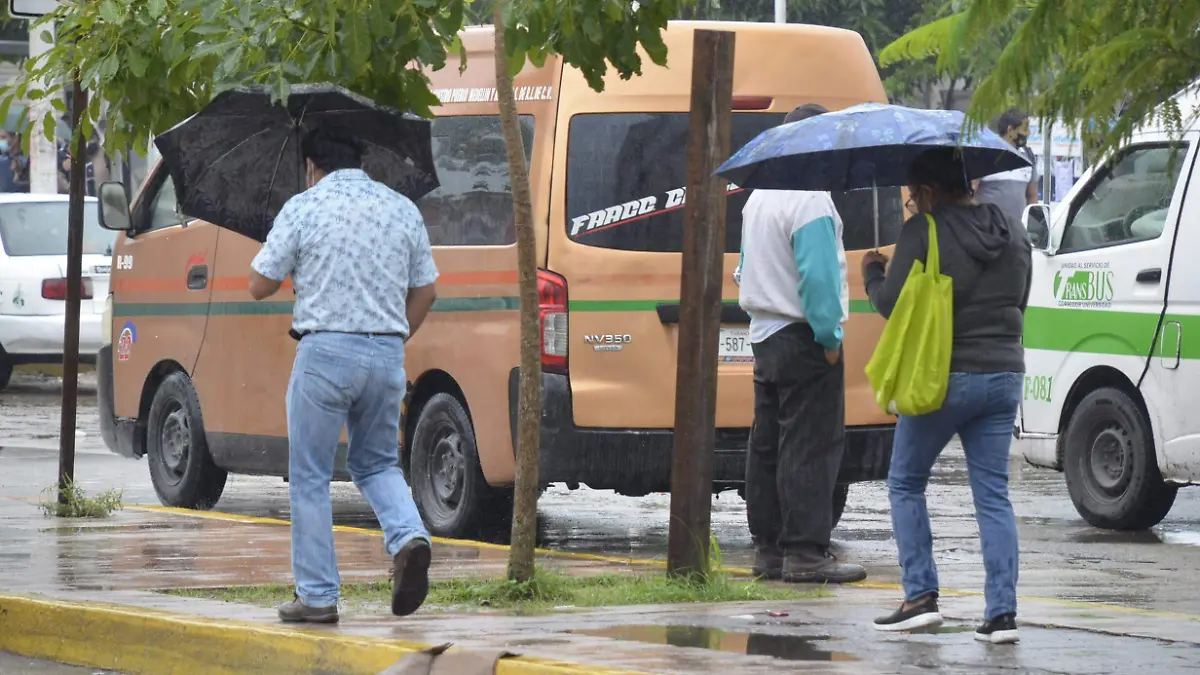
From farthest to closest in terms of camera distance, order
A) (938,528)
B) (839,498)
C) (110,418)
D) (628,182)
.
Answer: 1. (110,418)
2. (938,528)
3. (839,498)
4. (628,182)

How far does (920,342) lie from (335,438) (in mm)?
1924

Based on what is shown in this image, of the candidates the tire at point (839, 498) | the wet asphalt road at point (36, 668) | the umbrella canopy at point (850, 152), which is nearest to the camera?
the wet asphalt road at point (36, 668)

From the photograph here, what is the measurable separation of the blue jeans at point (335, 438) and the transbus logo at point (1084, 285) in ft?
16.4

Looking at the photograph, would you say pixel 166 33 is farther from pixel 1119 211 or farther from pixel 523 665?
pixel 1119 211

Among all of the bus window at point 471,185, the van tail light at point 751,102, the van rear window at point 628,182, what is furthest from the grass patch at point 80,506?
the van tail light at point 751,102

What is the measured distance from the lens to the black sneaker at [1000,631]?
704cm

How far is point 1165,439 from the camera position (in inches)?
434

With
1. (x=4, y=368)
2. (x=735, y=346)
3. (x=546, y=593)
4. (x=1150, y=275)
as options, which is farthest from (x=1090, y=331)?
(x=4, y=368)

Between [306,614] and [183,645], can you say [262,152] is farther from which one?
[183,645]

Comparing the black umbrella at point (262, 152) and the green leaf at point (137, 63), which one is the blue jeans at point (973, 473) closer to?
the black umbrella at point (262, 152)

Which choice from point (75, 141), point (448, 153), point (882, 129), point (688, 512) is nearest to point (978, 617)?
point (688, 512)

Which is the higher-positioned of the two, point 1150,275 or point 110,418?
point 1150,275

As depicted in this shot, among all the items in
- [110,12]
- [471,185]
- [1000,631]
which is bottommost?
[1000,631]

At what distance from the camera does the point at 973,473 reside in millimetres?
7309
